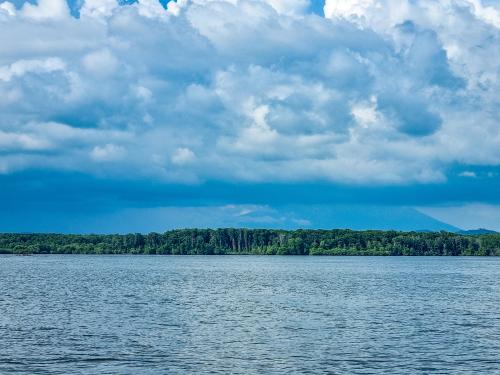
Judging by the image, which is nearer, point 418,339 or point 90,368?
point 90,368

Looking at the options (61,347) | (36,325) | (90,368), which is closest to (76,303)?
(36,325)

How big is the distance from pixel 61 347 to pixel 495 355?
95.9 feet

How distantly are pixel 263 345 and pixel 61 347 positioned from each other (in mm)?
13933

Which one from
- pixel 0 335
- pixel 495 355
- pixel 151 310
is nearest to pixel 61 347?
pixel 0 335

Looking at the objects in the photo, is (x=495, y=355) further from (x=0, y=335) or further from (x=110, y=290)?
(x=110, y=290)

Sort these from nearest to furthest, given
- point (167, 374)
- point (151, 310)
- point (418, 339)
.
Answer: point (167, 374) < point (418, 339) < point (151, 310)


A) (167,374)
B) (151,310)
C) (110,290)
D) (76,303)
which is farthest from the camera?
(110,290)

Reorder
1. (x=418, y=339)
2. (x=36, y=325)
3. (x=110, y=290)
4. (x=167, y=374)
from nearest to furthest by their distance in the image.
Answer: (x=167, y=374), (x=418, y=339), (x=36, y=325), (x=110, y=290)

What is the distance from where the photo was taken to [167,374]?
139ft

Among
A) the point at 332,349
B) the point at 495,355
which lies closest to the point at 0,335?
the point at 332,349

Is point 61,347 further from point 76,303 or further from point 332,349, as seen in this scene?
point 76,303

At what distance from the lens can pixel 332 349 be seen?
5006cm

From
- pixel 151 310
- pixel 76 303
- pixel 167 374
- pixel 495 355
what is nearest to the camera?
pixel 167 374

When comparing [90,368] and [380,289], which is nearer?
[90,368]
